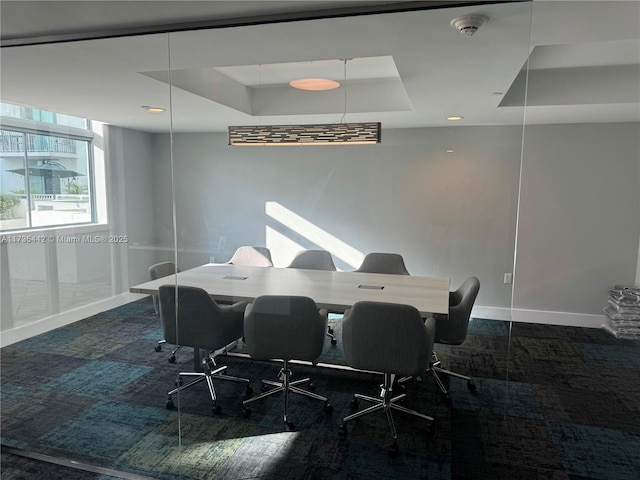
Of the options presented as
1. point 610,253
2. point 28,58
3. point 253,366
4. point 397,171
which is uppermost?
point 28,58

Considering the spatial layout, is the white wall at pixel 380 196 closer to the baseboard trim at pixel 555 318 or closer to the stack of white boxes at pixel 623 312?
the baseboard trim at pixel 555 318

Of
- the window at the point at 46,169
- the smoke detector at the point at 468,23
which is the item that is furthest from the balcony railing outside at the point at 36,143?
the smoke detector at the point at 468,23

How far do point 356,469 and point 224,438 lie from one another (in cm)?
84

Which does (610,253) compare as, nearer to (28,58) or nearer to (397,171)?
(397,171)

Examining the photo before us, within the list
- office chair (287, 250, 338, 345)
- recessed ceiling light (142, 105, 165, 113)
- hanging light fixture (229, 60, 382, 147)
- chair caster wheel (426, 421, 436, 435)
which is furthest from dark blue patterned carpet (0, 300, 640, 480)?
recessed ceiling light (142, 105, 165, 113)

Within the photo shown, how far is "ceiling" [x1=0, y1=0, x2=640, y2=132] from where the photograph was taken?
195 centimetres

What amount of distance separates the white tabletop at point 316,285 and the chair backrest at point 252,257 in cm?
3

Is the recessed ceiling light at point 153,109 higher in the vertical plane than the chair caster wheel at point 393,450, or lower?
higher

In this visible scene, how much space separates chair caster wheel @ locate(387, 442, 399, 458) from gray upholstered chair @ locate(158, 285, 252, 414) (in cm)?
116

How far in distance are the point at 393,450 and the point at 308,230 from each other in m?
1.45

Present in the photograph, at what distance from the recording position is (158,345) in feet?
10.8

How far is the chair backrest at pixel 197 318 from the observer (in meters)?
2.89

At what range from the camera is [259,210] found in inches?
118

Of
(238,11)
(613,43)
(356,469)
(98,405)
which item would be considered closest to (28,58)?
(238,11)
